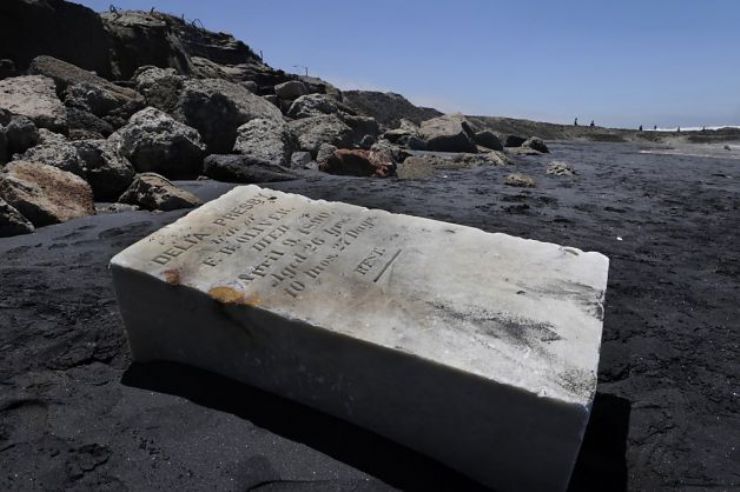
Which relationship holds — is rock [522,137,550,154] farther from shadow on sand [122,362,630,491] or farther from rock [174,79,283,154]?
shadow on sand [122,362,630,491]

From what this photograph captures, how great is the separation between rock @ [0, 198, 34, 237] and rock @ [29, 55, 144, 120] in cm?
424

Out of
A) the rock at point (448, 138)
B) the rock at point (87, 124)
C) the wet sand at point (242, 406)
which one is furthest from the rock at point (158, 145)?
the rock at point (448, 138)

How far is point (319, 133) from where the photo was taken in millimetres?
10695

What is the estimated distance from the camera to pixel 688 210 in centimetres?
680

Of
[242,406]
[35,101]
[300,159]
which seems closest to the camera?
[242,406]

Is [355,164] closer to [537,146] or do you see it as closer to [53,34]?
[53,34]

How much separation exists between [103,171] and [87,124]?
2.14m

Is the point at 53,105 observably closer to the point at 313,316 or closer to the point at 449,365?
the point at 313,316

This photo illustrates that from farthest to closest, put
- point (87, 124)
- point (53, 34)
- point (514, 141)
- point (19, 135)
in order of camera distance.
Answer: point (514, 141) → point (53, 34) → point (87, 124) → point (19, 135)

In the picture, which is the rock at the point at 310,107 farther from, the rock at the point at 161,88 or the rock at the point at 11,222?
the rock at the point at 11,222

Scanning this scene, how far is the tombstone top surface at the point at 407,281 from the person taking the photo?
1.95 metres

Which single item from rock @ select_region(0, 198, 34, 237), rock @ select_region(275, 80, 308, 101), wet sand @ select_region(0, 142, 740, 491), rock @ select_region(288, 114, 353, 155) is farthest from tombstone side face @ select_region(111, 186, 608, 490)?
rock @ select_region(275, 80, 308, 101)

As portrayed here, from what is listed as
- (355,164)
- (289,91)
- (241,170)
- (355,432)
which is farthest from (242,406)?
(289,91)

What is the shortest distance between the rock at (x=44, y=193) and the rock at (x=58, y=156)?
38 centimetres
